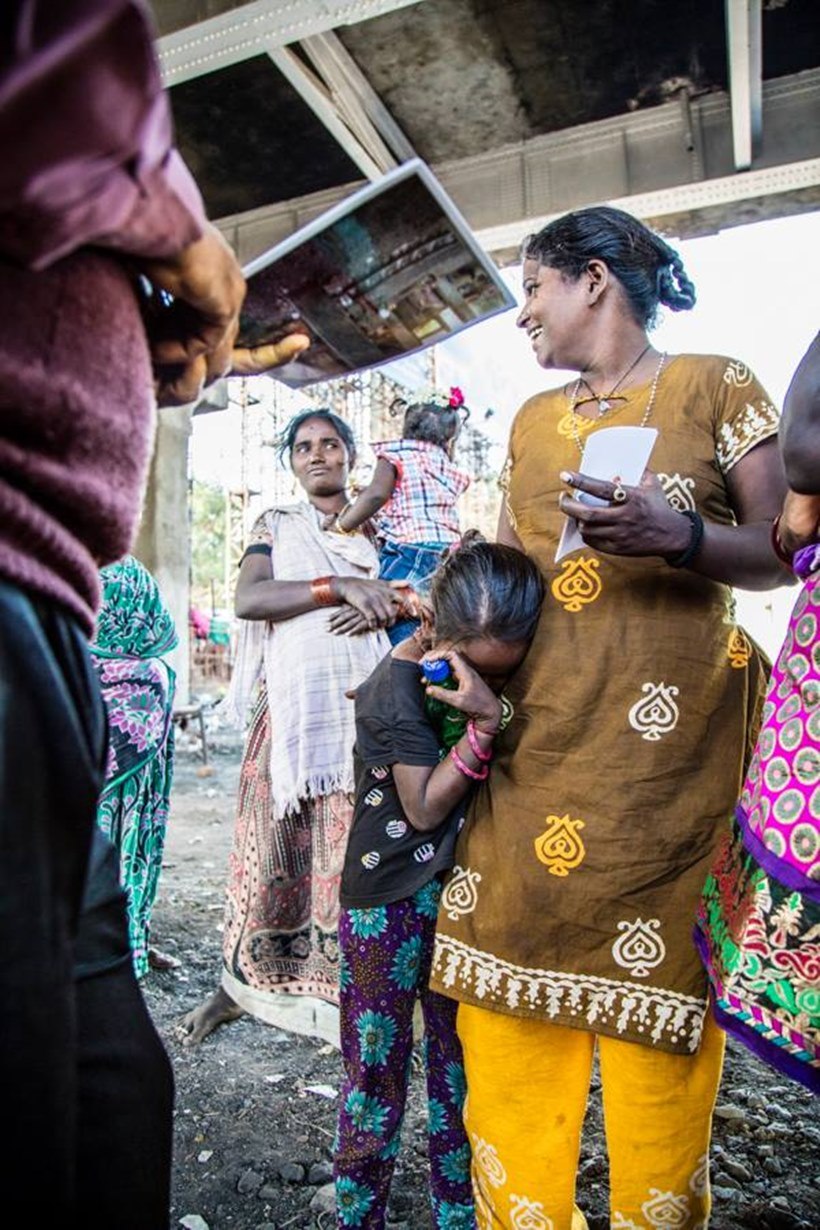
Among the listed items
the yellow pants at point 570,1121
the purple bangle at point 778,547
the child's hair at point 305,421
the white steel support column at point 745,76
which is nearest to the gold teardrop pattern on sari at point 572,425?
the purple bangle at point 778,547

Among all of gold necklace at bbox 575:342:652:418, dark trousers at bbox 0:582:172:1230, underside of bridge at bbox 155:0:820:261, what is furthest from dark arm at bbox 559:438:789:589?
underside of bridge at bbox 155:0:820:261

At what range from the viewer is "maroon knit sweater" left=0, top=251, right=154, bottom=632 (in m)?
0.64

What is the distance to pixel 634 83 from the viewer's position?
14.1 ft

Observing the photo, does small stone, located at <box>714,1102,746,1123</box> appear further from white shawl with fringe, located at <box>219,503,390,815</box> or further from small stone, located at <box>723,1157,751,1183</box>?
white shawl with fringe, located at <box>219,503,390,815</box>

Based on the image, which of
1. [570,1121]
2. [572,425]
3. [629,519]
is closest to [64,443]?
[629,519]

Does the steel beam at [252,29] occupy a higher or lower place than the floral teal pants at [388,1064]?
higher

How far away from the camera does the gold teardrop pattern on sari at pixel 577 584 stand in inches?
57.9

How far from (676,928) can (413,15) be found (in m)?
4.11

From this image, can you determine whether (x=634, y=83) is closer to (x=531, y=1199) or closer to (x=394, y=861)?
(x=394, y=861)

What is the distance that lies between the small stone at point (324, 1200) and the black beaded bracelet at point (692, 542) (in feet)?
5.58

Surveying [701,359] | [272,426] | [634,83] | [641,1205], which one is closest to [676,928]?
[641,1205]

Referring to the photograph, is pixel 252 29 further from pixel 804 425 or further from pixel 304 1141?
pixel 304 1141

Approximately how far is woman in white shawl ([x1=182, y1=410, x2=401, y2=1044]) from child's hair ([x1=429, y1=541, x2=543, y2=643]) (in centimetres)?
117

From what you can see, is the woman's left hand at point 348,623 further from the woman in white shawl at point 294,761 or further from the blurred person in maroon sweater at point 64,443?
the blurred person in maroon sweater at point 64,443
